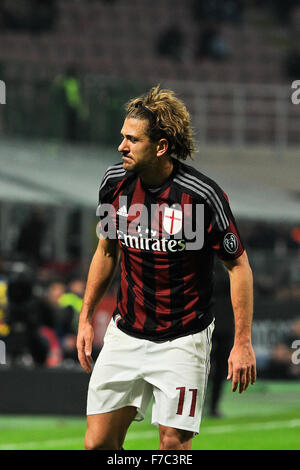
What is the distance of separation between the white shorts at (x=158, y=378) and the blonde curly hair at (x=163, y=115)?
94 centimetres

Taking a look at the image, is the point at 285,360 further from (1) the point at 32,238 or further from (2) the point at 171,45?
(2) the point at 171,45

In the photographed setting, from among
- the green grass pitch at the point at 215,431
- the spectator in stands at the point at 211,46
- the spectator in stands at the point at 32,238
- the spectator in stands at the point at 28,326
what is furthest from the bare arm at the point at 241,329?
the spectator in stands at the point at 211,46

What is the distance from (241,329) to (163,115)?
1.06m

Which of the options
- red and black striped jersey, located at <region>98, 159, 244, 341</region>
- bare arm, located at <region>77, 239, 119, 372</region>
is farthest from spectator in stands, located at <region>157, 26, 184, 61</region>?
red and black striped jersey, located at <region>98, 159, 244, 341</region>

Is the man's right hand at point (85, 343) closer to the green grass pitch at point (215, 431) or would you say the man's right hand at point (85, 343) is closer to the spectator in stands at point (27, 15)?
the green grass pitch at point (215, 431)

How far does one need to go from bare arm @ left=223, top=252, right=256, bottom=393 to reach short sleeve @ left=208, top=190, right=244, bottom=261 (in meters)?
0.05

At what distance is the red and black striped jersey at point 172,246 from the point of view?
4.89 meters

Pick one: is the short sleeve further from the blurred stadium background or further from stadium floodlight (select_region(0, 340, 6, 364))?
stadium floodlight (select_region(0, 340, 6, 364))

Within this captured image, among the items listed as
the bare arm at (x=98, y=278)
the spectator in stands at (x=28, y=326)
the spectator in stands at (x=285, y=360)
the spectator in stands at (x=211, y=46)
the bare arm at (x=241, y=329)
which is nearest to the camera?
the bare arm at (x=241, y=329)

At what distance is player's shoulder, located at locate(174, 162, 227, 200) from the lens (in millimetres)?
4844

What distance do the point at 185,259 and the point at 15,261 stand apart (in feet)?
32.4

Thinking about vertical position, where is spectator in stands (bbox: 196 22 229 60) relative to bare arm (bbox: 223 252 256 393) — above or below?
above

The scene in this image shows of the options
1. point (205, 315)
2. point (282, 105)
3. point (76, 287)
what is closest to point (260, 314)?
point (76, 287)

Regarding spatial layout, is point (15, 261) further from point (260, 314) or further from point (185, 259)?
point (185, 259)
